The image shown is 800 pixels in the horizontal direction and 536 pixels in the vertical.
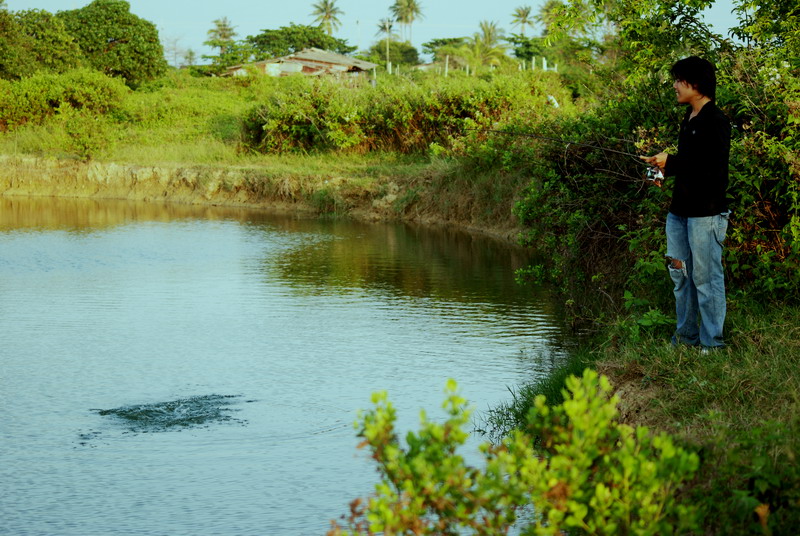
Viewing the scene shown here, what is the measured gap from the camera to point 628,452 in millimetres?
3461

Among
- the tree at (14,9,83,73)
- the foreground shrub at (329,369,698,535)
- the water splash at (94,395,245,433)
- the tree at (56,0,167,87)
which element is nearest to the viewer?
the foreground shrub at (329,369,698,535)

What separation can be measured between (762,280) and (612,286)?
7.51 ft

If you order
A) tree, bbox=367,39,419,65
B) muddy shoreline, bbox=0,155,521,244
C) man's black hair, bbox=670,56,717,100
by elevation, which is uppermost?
tree, bbox=367,39,419,65

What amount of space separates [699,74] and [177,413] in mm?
4208

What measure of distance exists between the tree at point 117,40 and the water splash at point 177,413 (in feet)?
158

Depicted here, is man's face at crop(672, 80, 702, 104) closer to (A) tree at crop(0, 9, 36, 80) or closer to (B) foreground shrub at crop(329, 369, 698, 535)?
(B) foreground shrub at crop(329, 369, 698, 535)

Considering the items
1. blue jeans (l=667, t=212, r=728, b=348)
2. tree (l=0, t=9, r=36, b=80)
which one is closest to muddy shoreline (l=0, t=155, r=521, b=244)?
blue jeans (l=667, t=212, r=728, b=348)

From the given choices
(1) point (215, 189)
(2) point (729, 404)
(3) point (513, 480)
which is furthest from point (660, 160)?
(1) point (215, 189)

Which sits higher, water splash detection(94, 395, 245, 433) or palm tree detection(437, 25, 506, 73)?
palm tree detection(437, 25, 506, 73)

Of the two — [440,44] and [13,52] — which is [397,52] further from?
[13,52]

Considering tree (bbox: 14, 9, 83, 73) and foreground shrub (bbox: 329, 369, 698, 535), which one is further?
tree (bbox: 14, 9, 83, 73)

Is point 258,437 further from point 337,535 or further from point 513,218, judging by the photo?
point 513,218

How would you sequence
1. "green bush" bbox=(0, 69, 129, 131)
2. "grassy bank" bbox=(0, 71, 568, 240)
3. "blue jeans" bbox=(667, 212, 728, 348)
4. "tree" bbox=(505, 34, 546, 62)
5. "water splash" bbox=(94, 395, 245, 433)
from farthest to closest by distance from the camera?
1. "tree" bbox=(505, 34, 546, 62)
2. "green bush" bbox=(0, 69, 129, 131)
3. "grassy bank" bbox=(0, 71, 568, 240)
4. "water splash" bbox=(94, 395, 245, 433)
5. "blue jeans" bbox=(667, 212, 728, 348)

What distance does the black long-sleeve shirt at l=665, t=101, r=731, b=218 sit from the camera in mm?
6035
